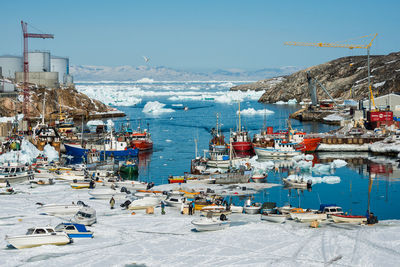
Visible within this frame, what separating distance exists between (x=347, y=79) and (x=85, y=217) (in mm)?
Result: 136739

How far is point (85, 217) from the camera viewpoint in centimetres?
2859

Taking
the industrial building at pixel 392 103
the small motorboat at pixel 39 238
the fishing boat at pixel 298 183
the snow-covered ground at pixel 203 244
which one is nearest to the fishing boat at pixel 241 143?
the fishing boat at pixel 298 183

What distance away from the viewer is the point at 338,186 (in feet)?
149

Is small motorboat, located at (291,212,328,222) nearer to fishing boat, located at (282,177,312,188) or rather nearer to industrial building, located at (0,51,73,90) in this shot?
fishing boat, located at (282,177,312,188)

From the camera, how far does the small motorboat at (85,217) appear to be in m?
28.4

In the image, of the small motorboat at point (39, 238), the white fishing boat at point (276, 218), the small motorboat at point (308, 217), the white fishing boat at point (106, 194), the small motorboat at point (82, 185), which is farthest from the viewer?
the small motorboat at point (82, 185)

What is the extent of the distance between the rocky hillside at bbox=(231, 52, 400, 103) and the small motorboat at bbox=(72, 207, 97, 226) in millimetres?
100007

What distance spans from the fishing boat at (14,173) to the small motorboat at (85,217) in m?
14.6

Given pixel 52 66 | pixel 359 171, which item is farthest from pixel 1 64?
pixel 359 171

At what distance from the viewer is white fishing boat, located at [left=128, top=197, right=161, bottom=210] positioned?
33.5 meters

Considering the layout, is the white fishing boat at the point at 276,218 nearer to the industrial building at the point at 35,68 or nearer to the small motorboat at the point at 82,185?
the small motorboat at the point at 82,185

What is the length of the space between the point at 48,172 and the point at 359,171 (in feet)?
94.2

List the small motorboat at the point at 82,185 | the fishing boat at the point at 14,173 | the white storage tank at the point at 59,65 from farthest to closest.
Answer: the white storage tank at the point at 59,65
the fishing boat at the point at 14,173
the small motorboat at the point at 82,185

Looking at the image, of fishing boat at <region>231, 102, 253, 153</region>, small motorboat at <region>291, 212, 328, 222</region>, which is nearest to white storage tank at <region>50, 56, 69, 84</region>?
fishing boat at <region>231, 102, 253, 153</region>
